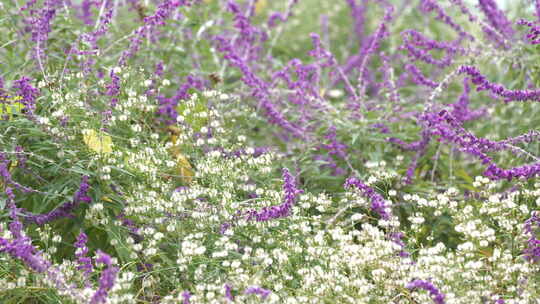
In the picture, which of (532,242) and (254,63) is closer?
(532,242)

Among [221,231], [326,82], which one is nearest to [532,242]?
[221,231]

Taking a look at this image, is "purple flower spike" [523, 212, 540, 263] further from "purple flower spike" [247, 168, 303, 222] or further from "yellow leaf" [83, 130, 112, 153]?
"yellow leaf" [83, 130, 112, 153]

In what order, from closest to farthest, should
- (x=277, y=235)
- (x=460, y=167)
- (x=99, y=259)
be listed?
1. (x=99, y=259)
2. (x=277, y=235)
3. (x=460, y=167)

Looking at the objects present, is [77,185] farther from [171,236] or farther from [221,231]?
[221,231]

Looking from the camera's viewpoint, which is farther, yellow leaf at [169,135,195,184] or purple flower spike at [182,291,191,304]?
yellow leaf at [169,135,195,184]

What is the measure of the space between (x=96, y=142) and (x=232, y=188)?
59 centimetres

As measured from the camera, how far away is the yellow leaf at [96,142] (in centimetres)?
294

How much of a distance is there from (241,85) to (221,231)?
5.98 ft

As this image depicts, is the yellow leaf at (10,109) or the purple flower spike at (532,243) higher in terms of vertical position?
the yellow leaf at (10,109)

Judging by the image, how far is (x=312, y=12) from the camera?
7.22 meters

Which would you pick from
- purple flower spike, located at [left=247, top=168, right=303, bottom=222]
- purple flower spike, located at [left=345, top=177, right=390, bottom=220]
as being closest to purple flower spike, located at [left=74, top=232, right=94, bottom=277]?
purple flower spike, located at [left=247, top=168, right=303, bottom=222]

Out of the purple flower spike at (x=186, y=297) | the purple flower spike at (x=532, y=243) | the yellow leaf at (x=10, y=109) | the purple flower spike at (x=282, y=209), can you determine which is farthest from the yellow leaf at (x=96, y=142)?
the purple flower spike at (x=532, y=243)

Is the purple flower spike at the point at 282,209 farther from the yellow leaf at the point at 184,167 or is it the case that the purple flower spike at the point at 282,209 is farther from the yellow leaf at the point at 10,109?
the yellow leaf at the point at 10,109

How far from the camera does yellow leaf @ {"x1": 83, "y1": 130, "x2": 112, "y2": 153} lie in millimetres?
2939
